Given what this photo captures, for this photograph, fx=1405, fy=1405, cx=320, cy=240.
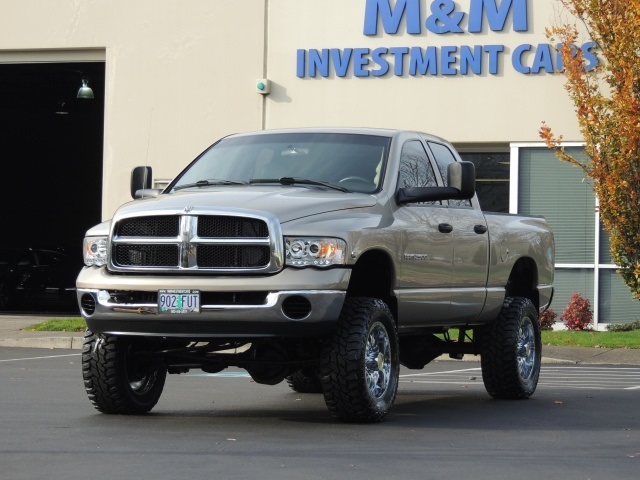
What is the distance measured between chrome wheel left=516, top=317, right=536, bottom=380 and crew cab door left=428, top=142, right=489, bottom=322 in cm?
84

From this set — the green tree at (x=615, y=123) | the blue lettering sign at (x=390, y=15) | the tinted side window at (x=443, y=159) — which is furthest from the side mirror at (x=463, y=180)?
the blue lettering sign at (x=390, y=15)

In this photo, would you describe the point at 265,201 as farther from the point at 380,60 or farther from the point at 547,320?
the point at 380,60

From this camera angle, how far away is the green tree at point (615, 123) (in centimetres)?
2105

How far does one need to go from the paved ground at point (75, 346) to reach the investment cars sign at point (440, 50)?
20.0 feet

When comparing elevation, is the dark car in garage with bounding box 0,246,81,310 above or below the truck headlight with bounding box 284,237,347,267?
below

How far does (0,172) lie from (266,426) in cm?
4051

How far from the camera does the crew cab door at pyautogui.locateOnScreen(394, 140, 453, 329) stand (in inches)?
407

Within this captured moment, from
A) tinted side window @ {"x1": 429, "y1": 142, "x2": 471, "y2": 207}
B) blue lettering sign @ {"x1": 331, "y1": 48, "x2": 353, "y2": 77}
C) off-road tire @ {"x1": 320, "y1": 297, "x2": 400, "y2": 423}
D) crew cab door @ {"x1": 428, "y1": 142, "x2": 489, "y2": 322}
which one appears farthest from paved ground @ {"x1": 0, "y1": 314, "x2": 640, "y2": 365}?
off-road tire @ {"x1": 320, "y1": 297, "x2": 400, "y2": 423}

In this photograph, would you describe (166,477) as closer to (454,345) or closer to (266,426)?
(266,426)

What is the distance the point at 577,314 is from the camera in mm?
22531

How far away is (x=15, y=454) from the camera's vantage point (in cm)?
802

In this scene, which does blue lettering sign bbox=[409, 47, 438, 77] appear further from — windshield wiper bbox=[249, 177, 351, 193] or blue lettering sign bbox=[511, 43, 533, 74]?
windshield wiper bbox=[249, 177, 351, 193]

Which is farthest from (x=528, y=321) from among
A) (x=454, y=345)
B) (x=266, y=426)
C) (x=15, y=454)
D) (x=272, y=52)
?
(x=272, y=52)

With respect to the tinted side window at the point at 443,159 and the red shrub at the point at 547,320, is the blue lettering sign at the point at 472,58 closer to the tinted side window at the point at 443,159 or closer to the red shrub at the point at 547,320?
the red shrub at the point at 547,320
